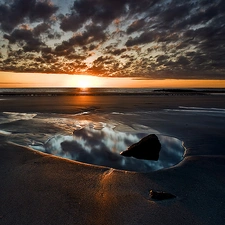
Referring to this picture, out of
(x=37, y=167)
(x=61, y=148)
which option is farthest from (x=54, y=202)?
(x=61, y=148)

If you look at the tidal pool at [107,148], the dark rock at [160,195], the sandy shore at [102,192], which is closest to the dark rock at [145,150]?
the tidal pool at [107,148]

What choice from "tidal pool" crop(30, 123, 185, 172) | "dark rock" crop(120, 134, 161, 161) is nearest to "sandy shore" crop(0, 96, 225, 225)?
"tidal pool" crop(30, 123, 185, 172)

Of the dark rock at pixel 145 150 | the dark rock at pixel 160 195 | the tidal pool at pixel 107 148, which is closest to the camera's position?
the dark rock at pixel 160 195

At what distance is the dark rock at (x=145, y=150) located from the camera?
Answer: 666 cm

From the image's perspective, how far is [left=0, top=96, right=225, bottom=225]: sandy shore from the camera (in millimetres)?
3338

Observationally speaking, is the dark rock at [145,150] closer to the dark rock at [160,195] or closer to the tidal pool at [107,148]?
the tidal pool at [107,148]

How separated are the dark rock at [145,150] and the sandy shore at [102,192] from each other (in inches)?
43.9

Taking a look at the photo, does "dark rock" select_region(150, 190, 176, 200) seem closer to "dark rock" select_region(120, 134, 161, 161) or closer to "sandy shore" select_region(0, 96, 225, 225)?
"sandy shore" select_region(0, 96, 225, 225)

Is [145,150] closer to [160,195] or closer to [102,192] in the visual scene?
[160,195]

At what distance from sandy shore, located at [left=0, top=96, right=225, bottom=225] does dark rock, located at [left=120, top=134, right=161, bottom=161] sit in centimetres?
111

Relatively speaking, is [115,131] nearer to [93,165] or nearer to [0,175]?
[93,165]

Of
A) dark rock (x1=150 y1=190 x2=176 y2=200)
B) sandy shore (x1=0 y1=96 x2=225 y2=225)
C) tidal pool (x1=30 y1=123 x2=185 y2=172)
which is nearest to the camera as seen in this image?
sandy shore (x1=0 y1=96 x2=225 y2=225)

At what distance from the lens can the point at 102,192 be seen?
414 cm

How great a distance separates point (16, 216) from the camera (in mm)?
3299
